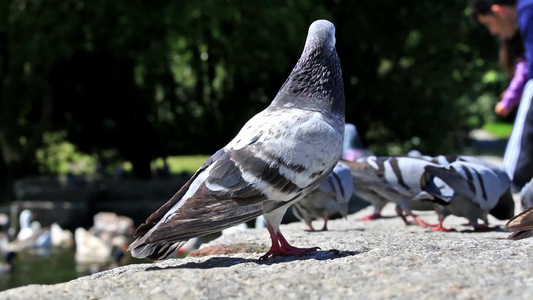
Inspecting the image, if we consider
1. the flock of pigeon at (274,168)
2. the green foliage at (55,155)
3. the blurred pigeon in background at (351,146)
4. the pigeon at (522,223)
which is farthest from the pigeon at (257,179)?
the green foliage at (55,155)

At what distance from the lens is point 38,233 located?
508 inches

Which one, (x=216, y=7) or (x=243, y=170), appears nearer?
(x=243, y=170)

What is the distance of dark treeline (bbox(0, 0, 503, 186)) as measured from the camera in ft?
47.4

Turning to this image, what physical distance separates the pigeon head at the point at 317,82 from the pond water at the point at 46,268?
4.82 meters

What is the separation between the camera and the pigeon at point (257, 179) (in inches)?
162

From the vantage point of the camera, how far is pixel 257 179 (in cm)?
423

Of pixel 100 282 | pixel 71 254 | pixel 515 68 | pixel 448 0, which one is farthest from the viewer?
pixel 448 0

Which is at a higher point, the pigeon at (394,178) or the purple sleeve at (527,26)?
the purple sleeve at (527,26)

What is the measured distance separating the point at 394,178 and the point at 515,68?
8.79 ft

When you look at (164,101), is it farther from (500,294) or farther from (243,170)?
(500,294)

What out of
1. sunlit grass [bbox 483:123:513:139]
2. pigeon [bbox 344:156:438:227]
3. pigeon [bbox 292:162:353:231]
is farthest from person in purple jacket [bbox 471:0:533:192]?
sunlit grass [bbox 483:123:513:139]

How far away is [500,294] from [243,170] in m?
1.53

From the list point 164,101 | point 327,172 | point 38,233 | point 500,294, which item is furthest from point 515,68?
point 164,101

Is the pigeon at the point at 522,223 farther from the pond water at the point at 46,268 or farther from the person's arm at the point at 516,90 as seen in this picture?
the pond water at the point at 46,268
